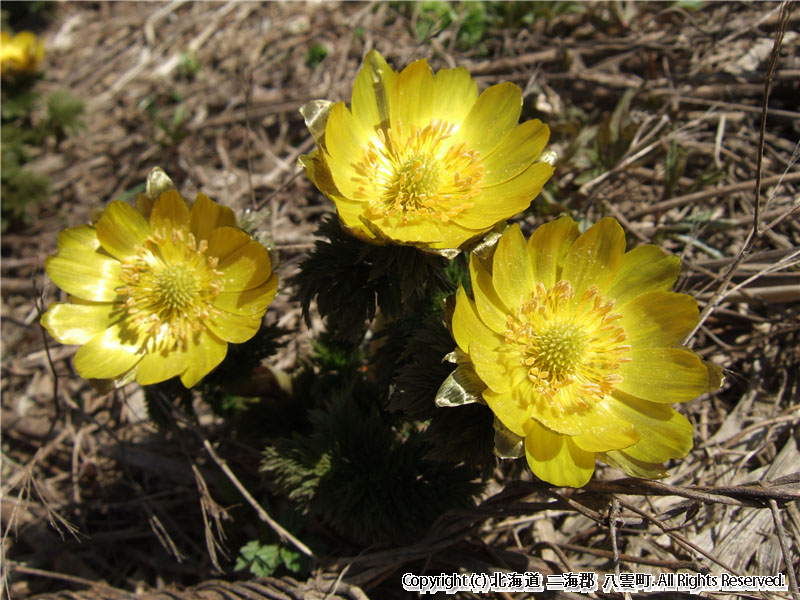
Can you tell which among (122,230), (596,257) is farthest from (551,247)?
(122,230)

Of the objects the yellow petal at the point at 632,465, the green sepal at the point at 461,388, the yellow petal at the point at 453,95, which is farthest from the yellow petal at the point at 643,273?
the yellow petal at the point at 453,95

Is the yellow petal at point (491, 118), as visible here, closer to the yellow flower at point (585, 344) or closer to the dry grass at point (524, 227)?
the yellow flower at point (585, 344)

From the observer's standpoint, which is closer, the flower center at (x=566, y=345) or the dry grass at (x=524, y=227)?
the flower center at (x=566, y=345)

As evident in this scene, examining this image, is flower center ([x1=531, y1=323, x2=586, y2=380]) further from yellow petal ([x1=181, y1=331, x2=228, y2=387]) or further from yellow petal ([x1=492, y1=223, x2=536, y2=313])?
yellow petal ([x1=181, y1=331, x2=228, y2=387])

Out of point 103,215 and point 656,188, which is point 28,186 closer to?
point 103,215

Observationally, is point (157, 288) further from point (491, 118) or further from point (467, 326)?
point (491, 118)

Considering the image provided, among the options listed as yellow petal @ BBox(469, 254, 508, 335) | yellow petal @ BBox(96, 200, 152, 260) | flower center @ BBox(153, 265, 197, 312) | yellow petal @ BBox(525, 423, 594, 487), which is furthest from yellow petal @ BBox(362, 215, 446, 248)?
yellow petal @ BBox(96, 200, 152, 260)

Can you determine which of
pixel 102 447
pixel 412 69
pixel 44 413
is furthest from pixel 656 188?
pixel 44 413
